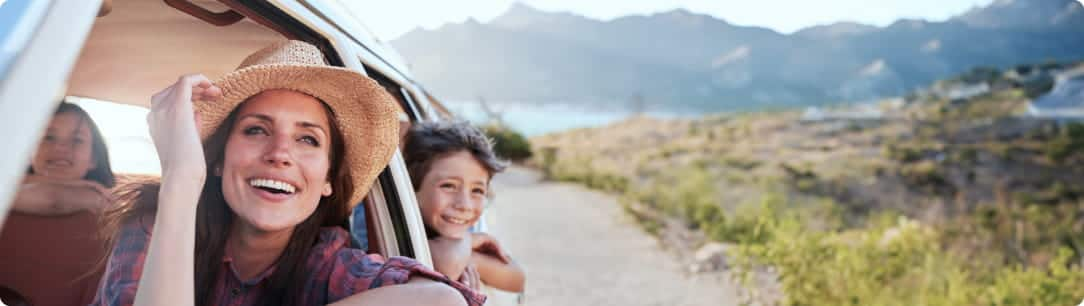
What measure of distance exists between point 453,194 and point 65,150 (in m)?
1.19

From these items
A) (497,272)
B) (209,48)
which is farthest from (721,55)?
(209,48)

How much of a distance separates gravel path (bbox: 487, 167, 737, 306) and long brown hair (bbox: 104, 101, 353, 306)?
6.10m

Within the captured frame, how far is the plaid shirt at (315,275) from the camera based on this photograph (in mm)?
1434

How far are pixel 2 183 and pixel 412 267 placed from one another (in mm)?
810

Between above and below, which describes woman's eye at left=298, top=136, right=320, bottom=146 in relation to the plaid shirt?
above

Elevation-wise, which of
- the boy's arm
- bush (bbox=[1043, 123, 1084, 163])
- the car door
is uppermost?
the car door

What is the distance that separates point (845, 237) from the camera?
436 inches

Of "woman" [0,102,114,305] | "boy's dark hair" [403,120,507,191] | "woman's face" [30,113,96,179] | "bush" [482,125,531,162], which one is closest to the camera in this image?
"woman" [0,102,114,305]

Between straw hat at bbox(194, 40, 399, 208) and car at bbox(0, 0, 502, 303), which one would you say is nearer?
straw hat at bbox(194, 40, 399, 208)

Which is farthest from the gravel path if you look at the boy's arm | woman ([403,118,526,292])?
woman ([403,118,526,292])

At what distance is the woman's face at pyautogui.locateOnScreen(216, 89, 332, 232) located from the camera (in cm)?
147

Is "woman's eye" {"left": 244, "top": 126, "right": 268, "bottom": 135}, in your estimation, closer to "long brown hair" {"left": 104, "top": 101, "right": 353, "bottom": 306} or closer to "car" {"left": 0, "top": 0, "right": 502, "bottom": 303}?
"long brown hair" {"left": 104, "top": 101, "right": 353, "bottom": 306}

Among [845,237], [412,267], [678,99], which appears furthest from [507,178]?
[678,99]

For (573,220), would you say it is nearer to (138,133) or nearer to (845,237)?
(845,237)
